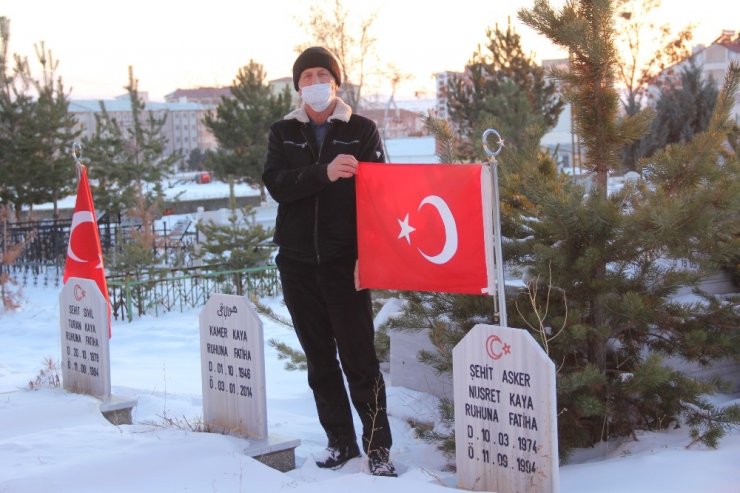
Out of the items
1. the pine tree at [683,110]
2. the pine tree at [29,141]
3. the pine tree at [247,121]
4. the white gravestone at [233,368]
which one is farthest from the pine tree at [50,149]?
the white gravestone at [233,368]

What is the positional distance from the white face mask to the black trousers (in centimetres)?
76

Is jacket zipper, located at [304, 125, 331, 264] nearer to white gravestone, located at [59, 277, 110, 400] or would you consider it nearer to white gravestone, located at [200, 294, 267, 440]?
white gravestone, located at [200, 294, 267, 440]

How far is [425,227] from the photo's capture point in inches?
170

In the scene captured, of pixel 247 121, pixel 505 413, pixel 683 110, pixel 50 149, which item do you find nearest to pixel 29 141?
pixel 50 149

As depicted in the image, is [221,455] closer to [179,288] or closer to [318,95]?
[318,95]

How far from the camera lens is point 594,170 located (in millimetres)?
5223

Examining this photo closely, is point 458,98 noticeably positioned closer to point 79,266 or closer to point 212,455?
point 79,266

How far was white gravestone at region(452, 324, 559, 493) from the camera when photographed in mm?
3547

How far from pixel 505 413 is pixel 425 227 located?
3.33ft

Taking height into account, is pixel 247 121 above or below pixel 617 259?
above

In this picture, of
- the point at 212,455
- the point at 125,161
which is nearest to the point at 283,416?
the point at 212,455

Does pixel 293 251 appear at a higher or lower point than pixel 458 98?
lower

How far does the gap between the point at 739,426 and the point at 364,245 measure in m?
2.40

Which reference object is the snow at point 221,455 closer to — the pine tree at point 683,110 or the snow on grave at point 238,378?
the snow on grave at point 238,378
